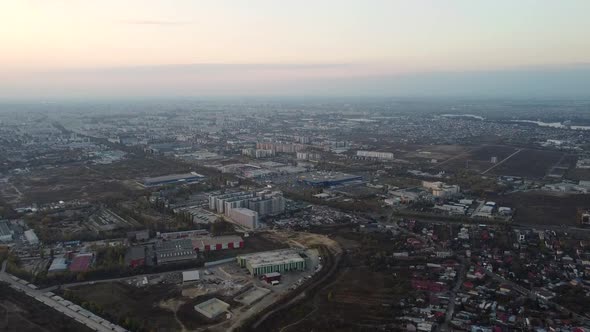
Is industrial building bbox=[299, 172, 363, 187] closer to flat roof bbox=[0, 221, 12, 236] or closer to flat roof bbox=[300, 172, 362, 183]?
flat roof bbox=[300, 172, 362, 183]

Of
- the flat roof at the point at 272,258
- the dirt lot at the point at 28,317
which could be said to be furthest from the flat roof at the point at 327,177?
the dirt lot at the point at 28,317

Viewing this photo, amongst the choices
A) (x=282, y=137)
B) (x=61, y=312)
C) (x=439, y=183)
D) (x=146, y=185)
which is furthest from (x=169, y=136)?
(x=61, y=312)

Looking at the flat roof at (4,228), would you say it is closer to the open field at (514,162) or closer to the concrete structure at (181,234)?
the concrete structure at (181,234)

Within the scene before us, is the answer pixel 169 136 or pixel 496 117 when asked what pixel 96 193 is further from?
pixel 496 117

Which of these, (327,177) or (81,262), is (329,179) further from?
(81,262)

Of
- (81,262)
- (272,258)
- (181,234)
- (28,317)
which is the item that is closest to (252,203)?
(181,234)
